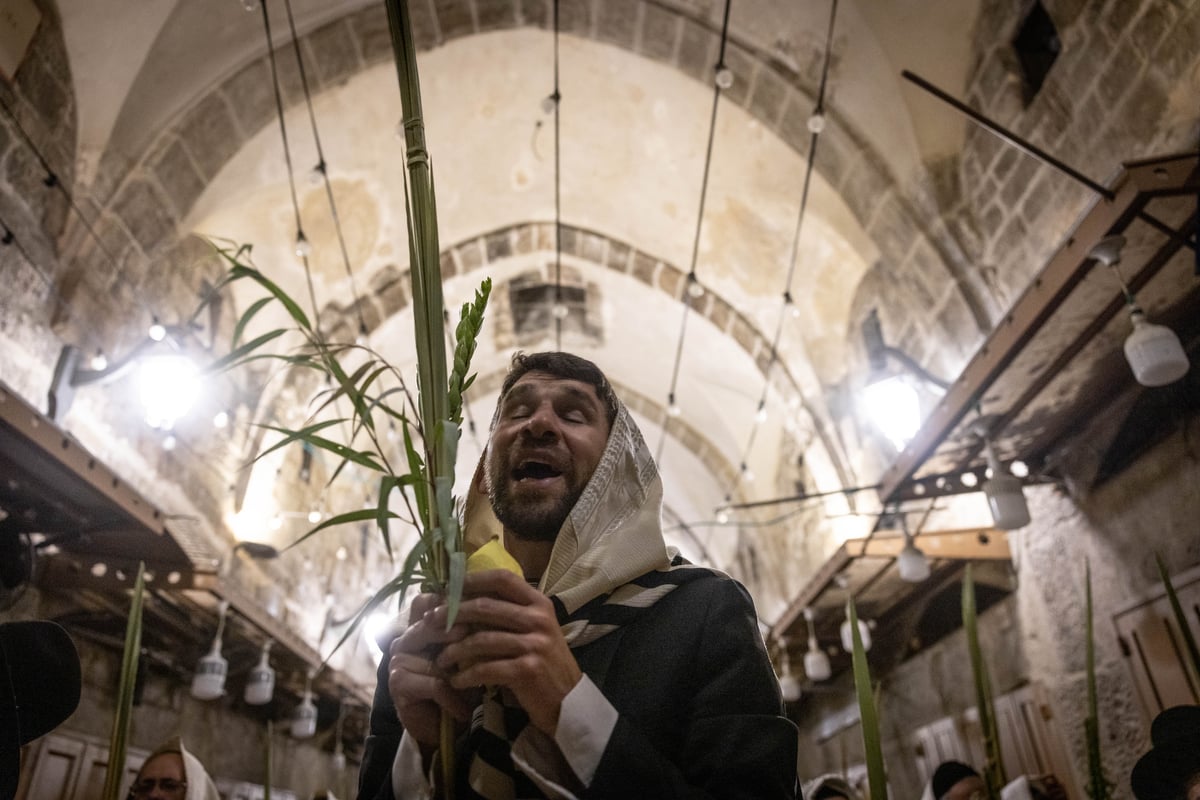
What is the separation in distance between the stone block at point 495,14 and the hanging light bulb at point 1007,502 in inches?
238

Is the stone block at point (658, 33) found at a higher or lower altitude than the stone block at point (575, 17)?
lower

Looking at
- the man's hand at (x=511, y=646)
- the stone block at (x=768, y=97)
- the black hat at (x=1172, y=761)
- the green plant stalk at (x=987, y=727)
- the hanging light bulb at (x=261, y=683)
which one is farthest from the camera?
the stone block at (x=768, y=97)

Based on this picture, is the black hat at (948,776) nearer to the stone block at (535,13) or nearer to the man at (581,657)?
the man at (581,657)

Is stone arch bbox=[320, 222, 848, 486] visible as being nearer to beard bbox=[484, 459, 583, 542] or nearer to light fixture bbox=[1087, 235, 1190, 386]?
light fixture bbox=[1087, 235, 1190, 386]

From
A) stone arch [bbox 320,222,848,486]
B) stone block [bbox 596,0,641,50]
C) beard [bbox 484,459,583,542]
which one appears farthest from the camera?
stone arch [bbox 320,222,848,486]

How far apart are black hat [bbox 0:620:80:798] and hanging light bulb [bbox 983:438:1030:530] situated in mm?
4488

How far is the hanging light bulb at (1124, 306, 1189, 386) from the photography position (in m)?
3.38

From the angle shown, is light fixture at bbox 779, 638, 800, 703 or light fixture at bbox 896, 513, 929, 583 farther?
light fixture at bbox 779, 638, 800, 703

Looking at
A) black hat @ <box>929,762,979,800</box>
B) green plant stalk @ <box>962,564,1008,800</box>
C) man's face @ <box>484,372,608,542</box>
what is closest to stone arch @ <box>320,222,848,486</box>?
black hat @ <box>929,762,979,800</box>

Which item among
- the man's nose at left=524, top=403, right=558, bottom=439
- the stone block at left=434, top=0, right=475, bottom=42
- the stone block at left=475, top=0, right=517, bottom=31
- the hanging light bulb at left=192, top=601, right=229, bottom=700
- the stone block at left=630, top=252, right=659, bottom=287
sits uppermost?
the stone block at left=475, top=0, right=517, bottom=31

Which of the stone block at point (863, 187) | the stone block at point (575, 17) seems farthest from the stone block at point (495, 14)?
the stone block at point (863, 187)

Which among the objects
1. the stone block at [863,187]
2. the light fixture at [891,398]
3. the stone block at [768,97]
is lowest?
the light fixture at [891,398]

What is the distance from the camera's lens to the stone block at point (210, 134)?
6.57 m

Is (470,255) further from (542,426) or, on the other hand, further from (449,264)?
(542,426)
